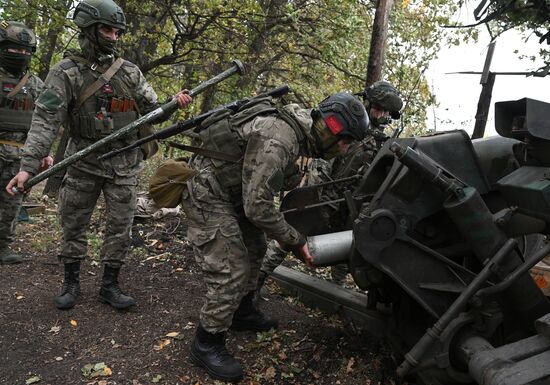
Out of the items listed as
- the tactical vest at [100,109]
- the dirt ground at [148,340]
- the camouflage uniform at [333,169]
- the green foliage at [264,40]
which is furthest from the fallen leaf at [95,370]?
the green foliage at [264,40]

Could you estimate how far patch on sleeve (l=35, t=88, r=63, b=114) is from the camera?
12.5ft

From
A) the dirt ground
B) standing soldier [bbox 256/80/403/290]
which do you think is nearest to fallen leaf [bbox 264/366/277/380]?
the dirt ground

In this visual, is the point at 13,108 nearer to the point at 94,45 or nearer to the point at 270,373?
the point at 94,45

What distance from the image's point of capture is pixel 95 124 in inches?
157

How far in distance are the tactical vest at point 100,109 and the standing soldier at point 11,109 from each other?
166 cm

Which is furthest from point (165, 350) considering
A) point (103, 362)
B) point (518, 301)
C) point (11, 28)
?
point (11, 28)

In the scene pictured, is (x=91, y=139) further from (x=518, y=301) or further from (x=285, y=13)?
(x=285, y=13)

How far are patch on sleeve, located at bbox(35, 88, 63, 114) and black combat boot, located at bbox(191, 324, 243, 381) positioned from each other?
200cm

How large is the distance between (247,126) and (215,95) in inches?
288

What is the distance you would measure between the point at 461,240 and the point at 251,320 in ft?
5.78

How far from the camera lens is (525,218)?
2822 millimetres

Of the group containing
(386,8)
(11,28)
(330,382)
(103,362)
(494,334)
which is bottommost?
(103,362)

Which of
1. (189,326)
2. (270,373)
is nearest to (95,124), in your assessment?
(189,326)

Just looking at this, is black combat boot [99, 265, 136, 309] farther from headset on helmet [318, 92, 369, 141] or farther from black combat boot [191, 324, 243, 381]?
headset on helmet [318, 92, 369, 141]
